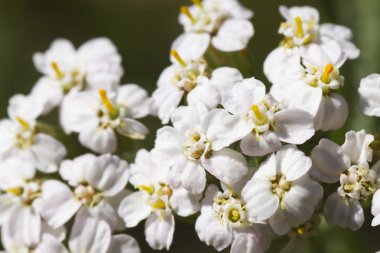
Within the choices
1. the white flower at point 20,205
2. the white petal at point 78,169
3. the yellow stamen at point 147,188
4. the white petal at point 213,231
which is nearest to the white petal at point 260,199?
the white petal at point 213,231

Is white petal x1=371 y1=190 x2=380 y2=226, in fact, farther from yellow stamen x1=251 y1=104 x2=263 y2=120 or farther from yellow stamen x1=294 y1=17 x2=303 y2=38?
yellow stamen x1=294 y1=17 x2=303 y2=38

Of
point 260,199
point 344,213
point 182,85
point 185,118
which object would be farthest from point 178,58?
point 344,213

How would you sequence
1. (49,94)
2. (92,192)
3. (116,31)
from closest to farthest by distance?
1. (92,192)
2. (49,94)
3. (116,31)

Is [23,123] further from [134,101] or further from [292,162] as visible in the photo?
[292,162]

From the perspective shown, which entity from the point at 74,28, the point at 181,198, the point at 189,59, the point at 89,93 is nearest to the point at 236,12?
the point at 189,59

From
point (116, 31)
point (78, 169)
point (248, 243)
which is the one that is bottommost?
point (116, 31)

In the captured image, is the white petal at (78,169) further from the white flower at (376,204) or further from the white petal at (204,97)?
the white flower at (376,204)
